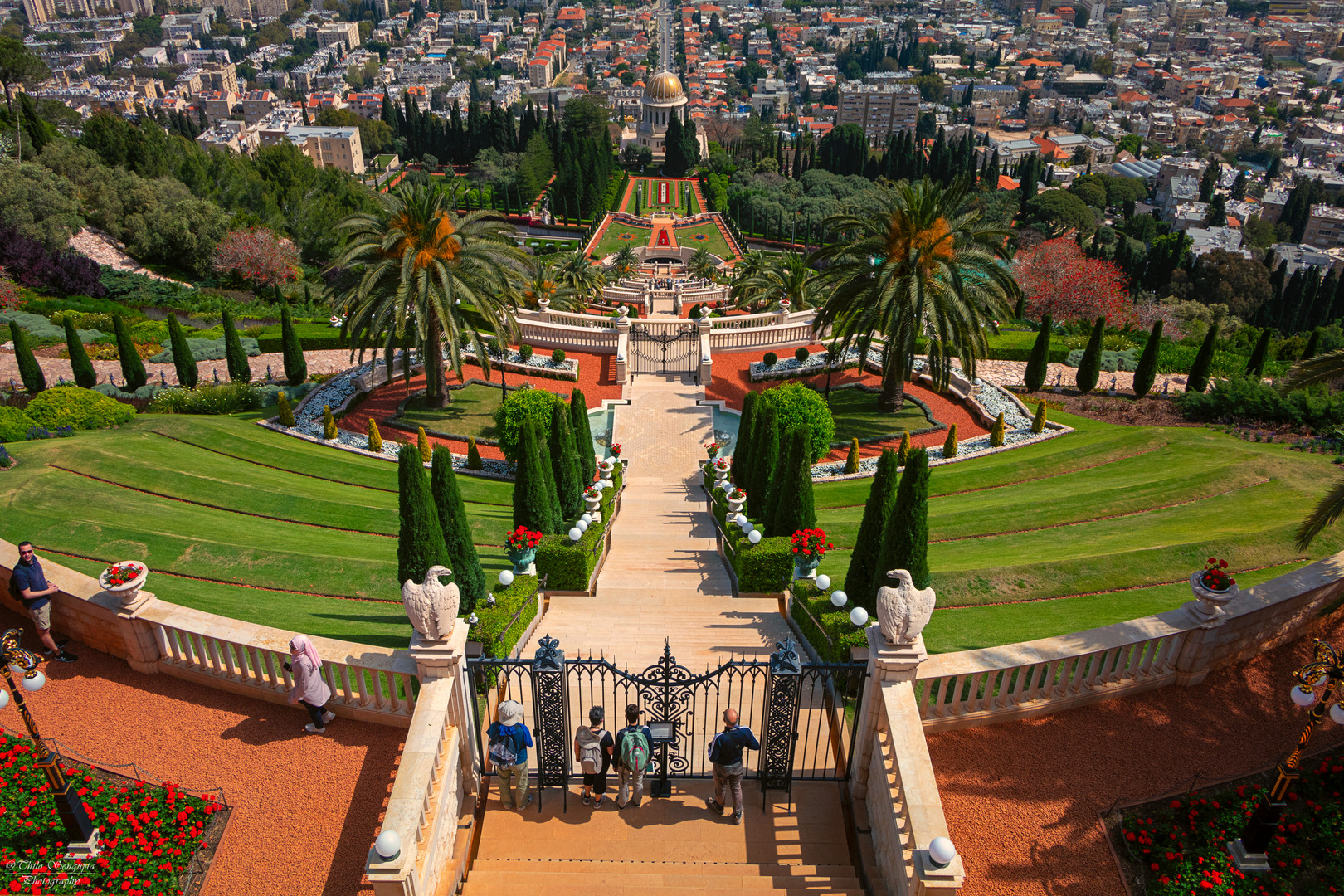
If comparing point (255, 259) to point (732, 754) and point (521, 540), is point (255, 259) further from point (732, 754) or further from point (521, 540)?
point (732, 754)

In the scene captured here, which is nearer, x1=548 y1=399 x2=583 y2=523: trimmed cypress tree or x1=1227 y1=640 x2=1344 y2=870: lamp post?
x1=1227 y1=640 x2=1344 y2=870: lamp post

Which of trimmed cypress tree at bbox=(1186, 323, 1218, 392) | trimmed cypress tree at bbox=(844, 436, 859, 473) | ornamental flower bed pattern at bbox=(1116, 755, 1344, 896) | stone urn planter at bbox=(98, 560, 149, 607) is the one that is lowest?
trimmed cypress tree at bbox=(844, 436, 859, 473)

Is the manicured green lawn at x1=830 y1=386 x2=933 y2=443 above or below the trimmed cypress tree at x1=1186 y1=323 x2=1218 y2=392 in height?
below

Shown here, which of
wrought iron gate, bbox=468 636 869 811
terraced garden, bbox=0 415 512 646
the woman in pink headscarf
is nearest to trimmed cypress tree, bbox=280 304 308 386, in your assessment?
terraced garden, bbox=0 415 512 646

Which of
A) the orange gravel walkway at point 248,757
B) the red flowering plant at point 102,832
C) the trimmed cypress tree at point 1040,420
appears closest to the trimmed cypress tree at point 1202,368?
the trimmed cypress tree at point 1040,420

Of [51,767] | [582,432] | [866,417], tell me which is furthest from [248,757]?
[866,417]

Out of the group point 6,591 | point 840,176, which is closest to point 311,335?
point 6,591

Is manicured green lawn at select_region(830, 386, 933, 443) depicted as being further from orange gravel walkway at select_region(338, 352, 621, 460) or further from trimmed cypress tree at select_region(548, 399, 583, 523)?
trimmed cypress tree at select_region(548, 399, 583, 523)
